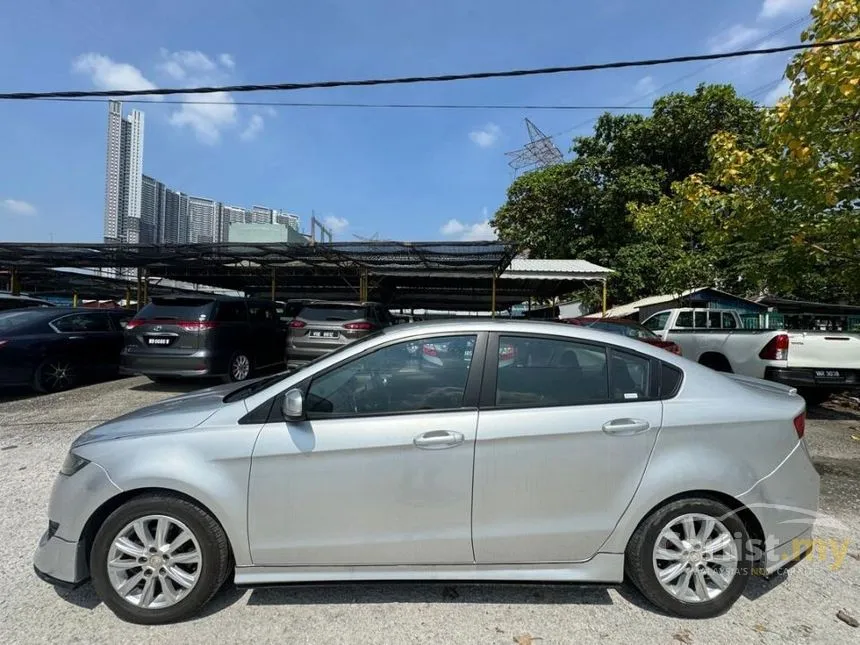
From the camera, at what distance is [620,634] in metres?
2.45

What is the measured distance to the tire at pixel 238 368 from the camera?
8383 millimetres

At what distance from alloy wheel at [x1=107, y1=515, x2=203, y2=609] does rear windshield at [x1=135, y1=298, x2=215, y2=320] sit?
602 centimetres

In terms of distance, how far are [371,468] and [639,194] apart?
22232mm

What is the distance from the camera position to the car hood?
8.54 ft

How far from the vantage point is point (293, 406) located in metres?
2.47

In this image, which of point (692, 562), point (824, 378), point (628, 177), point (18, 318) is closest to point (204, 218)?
point (18, 318)

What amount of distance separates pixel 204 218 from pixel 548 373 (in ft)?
78.1

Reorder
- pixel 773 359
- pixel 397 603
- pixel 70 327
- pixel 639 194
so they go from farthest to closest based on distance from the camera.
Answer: pixel 639 194 < pixel 70 327 < pixel 773 359 < pixel 397 603

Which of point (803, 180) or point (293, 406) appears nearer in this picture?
point (293, 406)

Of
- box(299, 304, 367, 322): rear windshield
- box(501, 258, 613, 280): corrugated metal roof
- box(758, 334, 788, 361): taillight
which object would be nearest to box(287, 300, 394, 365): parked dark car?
box(299, 304, 367, 322): rear windshield

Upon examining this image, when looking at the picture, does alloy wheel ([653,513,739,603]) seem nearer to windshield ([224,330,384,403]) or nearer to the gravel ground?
the gravel ground

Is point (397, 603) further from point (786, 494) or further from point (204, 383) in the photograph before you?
point (204, 383)

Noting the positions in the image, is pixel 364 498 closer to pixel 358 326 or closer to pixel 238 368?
pixel 358 326

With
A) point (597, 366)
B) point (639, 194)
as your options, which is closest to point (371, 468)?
point (597, 366)
